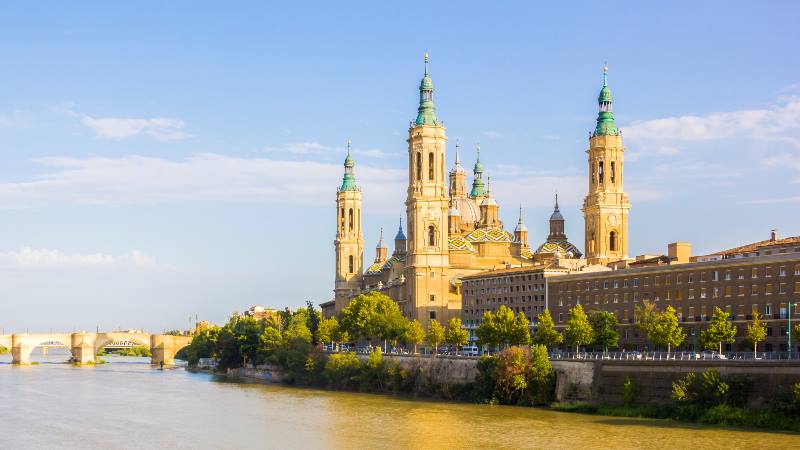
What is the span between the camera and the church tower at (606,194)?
454ft

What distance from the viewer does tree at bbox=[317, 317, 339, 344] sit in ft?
448

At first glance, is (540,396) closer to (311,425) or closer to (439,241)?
(311,425)

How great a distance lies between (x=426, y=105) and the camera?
143375 millimetres

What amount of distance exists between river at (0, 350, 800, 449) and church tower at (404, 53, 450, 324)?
32.2 m

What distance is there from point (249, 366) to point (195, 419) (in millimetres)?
71092

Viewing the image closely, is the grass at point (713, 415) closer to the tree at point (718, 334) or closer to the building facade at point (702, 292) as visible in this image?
the tree at point (718, 334)

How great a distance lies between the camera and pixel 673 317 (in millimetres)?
88875

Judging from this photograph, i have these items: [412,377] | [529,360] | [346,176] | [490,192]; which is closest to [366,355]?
[412,377]

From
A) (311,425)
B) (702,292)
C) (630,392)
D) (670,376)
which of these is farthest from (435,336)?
(670,376)

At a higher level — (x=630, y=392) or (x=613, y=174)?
(x=613, y=174)

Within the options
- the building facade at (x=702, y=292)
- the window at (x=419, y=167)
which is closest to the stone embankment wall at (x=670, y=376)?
the building facade at (x=702, y=292)

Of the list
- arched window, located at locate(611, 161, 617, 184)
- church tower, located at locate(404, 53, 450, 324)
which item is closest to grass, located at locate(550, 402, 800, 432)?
church tower, located at locate(404, 53, 450, 324)

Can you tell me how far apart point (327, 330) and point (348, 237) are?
56.3 meters

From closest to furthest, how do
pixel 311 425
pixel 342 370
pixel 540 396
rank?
1. pixel 311 425
2. pixel 540 396
3. pixel 342 370
